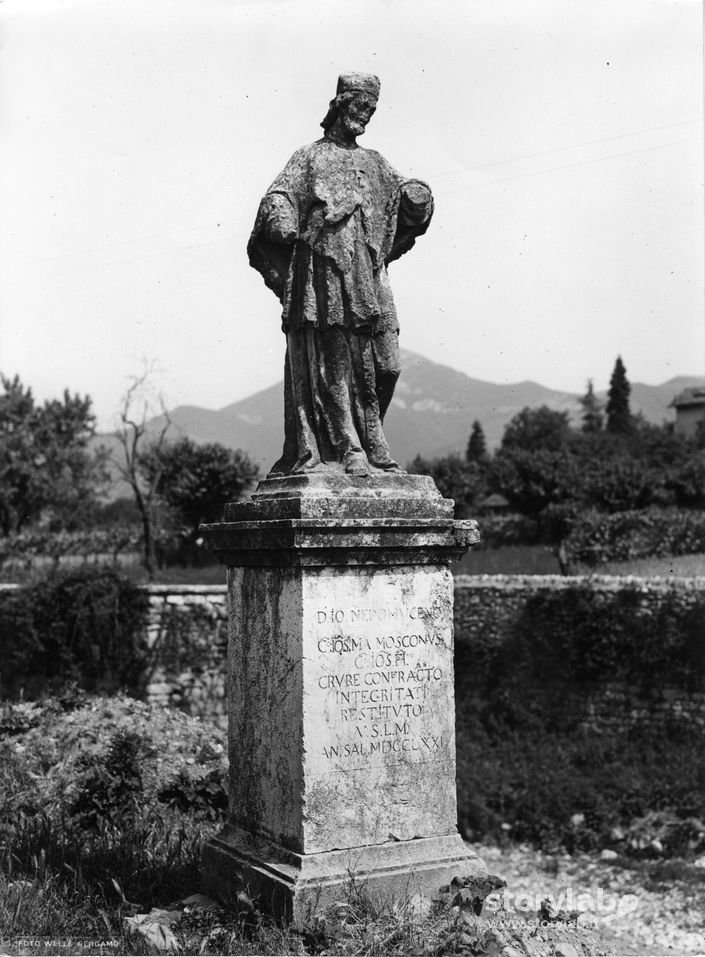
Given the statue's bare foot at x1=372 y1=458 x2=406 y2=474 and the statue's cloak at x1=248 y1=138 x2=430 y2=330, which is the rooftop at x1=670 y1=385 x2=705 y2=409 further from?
the statue's bare foot at x1=372 y1=458 x2=406 y2=474

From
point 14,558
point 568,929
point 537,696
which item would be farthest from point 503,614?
point 14,558

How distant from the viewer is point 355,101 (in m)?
5.94

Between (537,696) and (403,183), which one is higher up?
(403,183)

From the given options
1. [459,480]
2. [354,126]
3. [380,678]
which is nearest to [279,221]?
[354,126]

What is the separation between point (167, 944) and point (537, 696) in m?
13.7

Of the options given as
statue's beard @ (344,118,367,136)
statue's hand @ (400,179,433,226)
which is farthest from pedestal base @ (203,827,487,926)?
statue's beard @ (344,118,367,136)

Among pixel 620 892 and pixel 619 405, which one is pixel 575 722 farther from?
pixel 619 405

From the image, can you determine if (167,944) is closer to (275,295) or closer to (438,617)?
(438,617)

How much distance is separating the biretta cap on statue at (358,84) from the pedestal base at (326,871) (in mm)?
3992

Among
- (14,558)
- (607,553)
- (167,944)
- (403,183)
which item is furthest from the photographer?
(14,558)

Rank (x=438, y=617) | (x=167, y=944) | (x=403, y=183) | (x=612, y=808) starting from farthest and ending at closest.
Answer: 1. (x=612, y=808)
2. (x=403, y=183)
3. (x=438, y=617)
4. (x=167, y=944)

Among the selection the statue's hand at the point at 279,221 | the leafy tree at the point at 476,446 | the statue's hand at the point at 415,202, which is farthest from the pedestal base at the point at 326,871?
the leafy tree at the point at 476,446

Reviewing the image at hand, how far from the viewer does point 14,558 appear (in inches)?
1234

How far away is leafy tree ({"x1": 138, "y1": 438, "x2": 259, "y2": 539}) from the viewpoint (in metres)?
35.0
